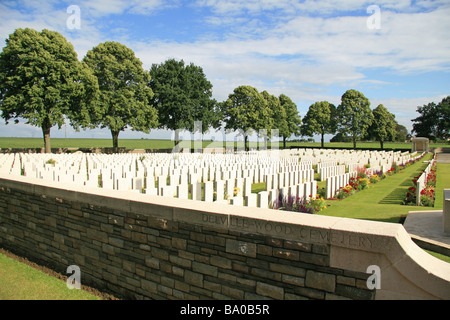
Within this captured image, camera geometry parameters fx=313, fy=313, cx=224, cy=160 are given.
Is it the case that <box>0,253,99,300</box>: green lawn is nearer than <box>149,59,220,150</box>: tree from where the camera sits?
Yes

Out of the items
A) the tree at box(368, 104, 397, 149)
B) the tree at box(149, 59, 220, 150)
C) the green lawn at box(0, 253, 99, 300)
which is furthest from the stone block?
the tree at box(368, 104, 397, 149)

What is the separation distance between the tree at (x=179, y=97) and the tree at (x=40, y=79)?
10.2m

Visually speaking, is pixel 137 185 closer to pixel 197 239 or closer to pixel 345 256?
pixel 197 239

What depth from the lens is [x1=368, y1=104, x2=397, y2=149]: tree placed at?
173 feet

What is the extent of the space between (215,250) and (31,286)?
2928mm

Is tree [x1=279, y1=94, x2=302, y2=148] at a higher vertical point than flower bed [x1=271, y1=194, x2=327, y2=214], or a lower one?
higher

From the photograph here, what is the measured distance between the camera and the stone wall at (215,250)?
2.55 m

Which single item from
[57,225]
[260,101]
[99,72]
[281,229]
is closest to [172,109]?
[99,72]

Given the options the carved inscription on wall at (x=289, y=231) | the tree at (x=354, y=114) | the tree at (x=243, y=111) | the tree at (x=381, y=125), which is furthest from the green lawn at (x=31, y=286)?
the tree at (x=381, y=125)

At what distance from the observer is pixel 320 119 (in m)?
57.9

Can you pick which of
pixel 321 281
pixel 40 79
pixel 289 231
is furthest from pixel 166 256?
pixel 40 79

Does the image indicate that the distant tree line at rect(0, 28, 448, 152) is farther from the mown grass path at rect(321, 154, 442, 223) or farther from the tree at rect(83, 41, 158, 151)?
the mown grass path at rect(321, 154, 442, 223)

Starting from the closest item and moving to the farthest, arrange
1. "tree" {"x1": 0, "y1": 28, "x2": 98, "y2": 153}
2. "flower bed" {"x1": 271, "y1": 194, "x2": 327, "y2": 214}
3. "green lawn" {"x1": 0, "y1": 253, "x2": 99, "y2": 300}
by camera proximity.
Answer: "green lawn" {"x1": 0, "y1": 253, "x2": 99, "y2": 300}, "flower bed" {"x1": 271, "y1": 194, "x2": 327, "y2": 214}, "tree" {"x1": 0, "y1": 28, "x2": 98, "y2": 153}

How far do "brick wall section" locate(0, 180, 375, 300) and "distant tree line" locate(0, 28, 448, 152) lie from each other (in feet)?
84.3
